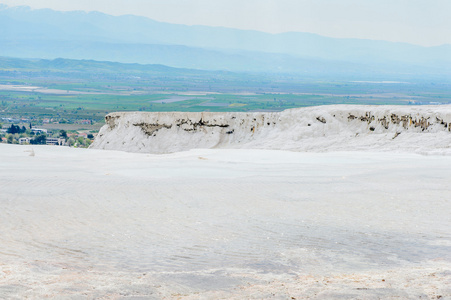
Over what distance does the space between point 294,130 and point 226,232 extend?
20.4 metres

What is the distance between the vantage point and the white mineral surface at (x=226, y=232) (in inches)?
259

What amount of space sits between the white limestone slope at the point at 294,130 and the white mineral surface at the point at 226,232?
7.82 meters

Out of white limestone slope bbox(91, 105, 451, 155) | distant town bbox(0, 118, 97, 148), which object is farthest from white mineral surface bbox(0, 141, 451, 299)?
distant town bbox(0, 118, 97, 148)

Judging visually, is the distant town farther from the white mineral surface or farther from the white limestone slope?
the white mineral surface

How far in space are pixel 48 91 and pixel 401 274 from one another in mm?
168411

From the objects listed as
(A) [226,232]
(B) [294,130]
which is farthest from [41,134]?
(A) [226,232]

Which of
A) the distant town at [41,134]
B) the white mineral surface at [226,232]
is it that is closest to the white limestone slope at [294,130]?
the white mineral surface at [226,232]

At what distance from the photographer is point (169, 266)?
291 inches

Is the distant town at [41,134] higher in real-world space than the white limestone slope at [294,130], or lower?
lower

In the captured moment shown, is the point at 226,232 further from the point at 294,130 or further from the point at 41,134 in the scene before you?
the point at 41,134

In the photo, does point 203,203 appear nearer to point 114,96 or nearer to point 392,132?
point 392,132

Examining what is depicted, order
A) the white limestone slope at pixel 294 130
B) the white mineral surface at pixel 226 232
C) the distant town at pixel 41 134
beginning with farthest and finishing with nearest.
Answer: the distant town at pixel 41 134 → the white limestone slope at pixel 294 130 → the white mineral surface at pixel 226 232

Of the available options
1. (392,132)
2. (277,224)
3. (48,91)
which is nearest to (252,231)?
(277,224)

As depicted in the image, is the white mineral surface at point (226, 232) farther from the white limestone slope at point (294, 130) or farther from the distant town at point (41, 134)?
the distant town at point (41, 134)
